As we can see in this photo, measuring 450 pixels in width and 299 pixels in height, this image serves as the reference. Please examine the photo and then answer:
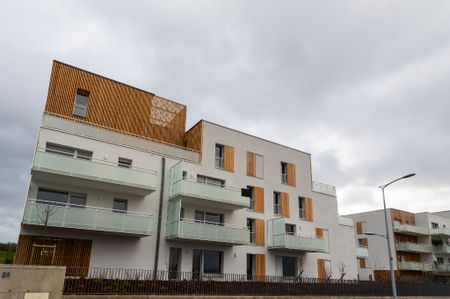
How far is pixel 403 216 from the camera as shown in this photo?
49.8m

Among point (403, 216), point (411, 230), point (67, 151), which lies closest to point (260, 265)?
point (67, 151)

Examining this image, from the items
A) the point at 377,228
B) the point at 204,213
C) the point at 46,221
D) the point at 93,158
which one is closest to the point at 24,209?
the point at 46,221

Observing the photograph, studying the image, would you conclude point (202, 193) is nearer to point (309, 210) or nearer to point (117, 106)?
point (117, 106)

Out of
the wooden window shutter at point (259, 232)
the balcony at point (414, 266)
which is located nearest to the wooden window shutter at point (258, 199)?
the wooden window shutter at point (259, 232)

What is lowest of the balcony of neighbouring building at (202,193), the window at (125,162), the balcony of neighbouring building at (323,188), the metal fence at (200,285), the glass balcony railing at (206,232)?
the metal fence at (200,285)

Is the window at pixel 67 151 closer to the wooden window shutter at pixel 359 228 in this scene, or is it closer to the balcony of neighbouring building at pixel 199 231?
the balcony of neighbouring building at pixel 199 231

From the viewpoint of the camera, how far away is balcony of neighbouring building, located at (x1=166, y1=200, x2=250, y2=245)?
2109 cm

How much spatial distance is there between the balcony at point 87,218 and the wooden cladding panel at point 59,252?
1.21 m

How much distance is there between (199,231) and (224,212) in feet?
12.7

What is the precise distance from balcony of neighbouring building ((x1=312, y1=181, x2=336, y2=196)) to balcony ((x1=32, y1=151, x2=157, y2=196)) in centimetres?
1590

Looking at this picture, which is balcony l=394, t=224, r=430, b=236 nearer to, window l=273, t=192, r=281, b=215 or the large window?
window l=273, t=192, r=281, b=215

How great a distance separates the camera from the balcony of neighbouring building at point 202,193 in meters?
22.1

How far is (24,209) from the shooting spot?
17359mm

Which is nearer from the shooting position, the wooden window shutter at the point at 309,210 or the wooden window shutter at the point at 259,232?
the wooden window shutter at the point at 259,232
